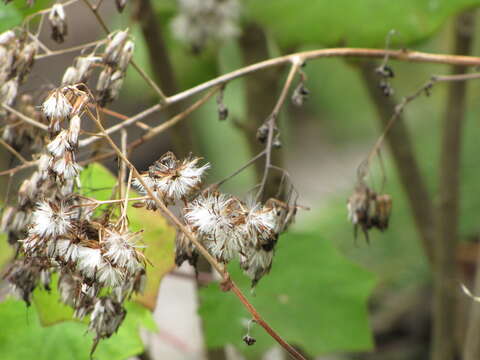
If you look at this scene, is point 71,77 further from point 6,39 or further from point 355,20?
point 355,20

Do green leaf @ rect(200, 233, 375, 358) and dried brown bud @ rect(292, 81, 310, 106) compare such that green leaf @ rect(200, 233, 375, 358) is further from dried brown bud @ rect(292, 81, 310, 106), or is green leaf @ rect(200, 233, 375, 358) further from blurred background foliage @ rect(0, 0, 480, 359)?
dried brown bud @ rect(292, 81, 310, 106)

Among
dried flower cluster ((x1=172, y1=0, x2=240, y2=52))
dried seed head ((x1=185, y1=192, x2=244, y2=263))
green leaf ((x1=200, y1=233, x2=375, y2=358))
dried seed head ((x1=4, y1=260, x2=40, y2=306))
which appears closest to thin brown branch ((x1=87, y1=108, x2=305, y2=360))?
dried seed head ((x1=185, y1=192, x2=244, y2=263))

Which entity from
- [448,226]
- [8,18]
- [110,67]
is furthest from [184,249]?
[448,226]

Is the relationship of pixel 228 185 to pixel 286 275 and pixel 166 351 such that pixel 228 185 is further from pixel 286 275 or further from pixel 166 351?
pixel 286 275

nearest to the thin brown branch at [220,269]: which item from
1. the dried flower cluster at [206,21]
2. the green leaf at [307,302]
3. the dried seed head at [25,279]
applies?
the dried seed head at [25,279]

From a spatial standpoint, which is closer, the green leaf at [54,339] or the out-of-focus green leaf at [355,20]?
the green leaf at [54,339]

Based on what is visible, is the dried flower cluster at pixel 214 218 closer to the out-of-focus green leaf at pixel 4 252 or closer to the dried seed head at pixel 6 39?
the dried seed head at pixel 6 39
